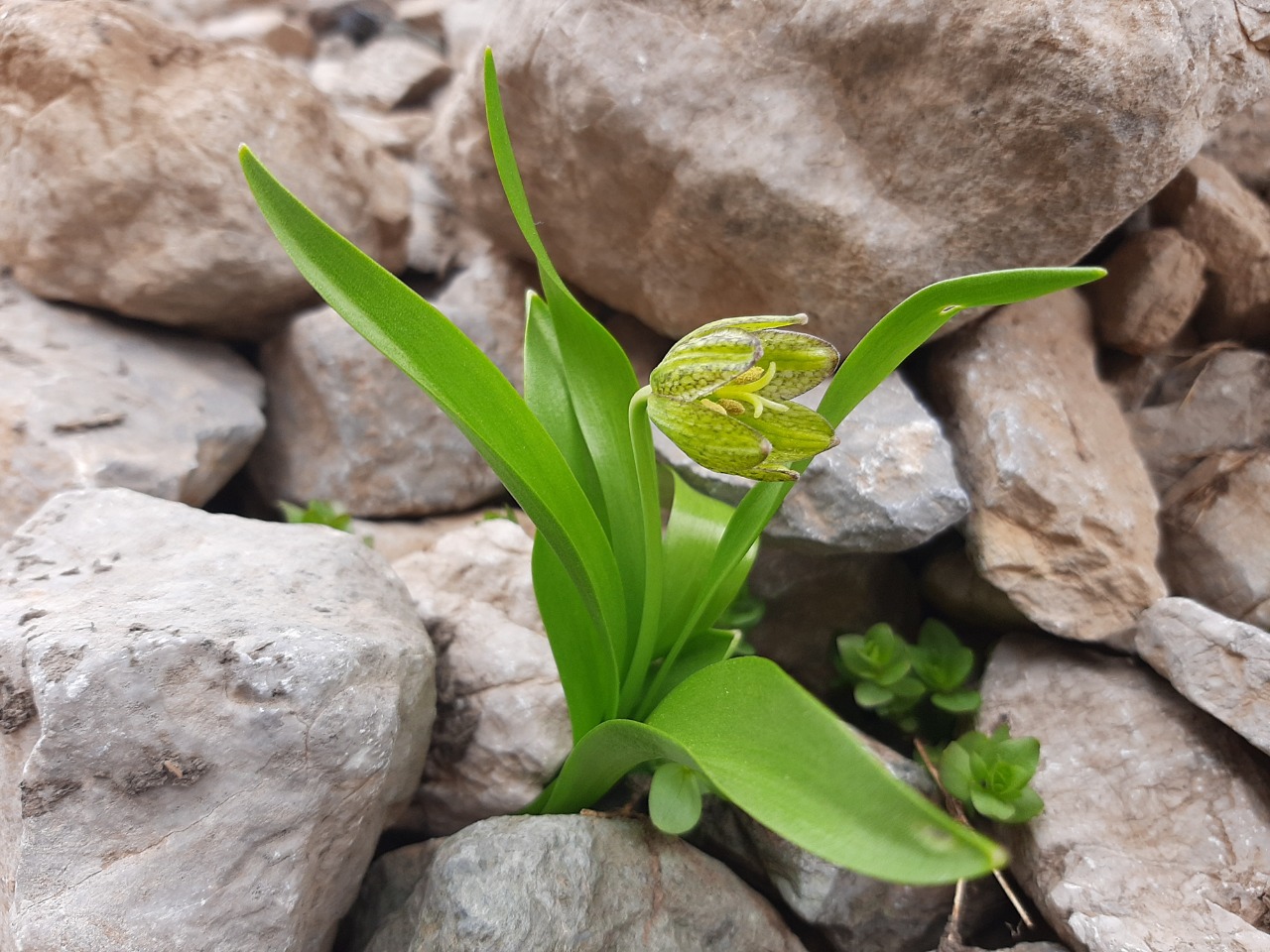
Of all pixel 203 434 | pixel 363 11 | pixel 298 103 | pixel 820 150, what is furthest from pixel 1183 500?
pixel 363 11

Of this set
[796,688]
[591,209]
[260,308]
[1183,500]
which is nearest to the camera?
[796,688]

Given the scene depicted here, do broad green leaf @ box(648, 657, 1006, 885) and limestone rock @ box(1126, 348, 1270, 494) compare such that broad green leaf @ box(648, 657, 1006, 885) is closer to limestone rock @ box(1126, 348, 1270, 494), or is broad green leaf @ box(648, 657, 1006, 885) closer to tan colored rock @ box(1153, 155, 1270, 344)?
limestone rock @ box(1126, 348, 1270, 494)

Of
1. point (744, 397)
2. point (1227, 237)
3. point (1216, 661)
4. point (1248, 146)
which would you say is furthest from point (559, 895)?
point (1248, 146)

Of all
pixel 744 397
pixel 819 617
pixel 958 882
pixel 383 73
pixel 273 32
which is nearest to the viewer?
pixel 744 397

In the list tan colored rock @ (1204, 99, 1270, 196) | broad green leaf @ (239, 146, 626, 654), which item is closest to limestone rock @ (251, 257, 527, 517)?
broad green leaf @ (239, 146, 626, 654)

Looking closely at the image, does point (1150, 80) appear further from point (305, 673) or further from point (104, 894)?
point (104, 894)

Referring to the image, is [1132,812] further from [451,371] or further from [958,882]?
[451,371]
